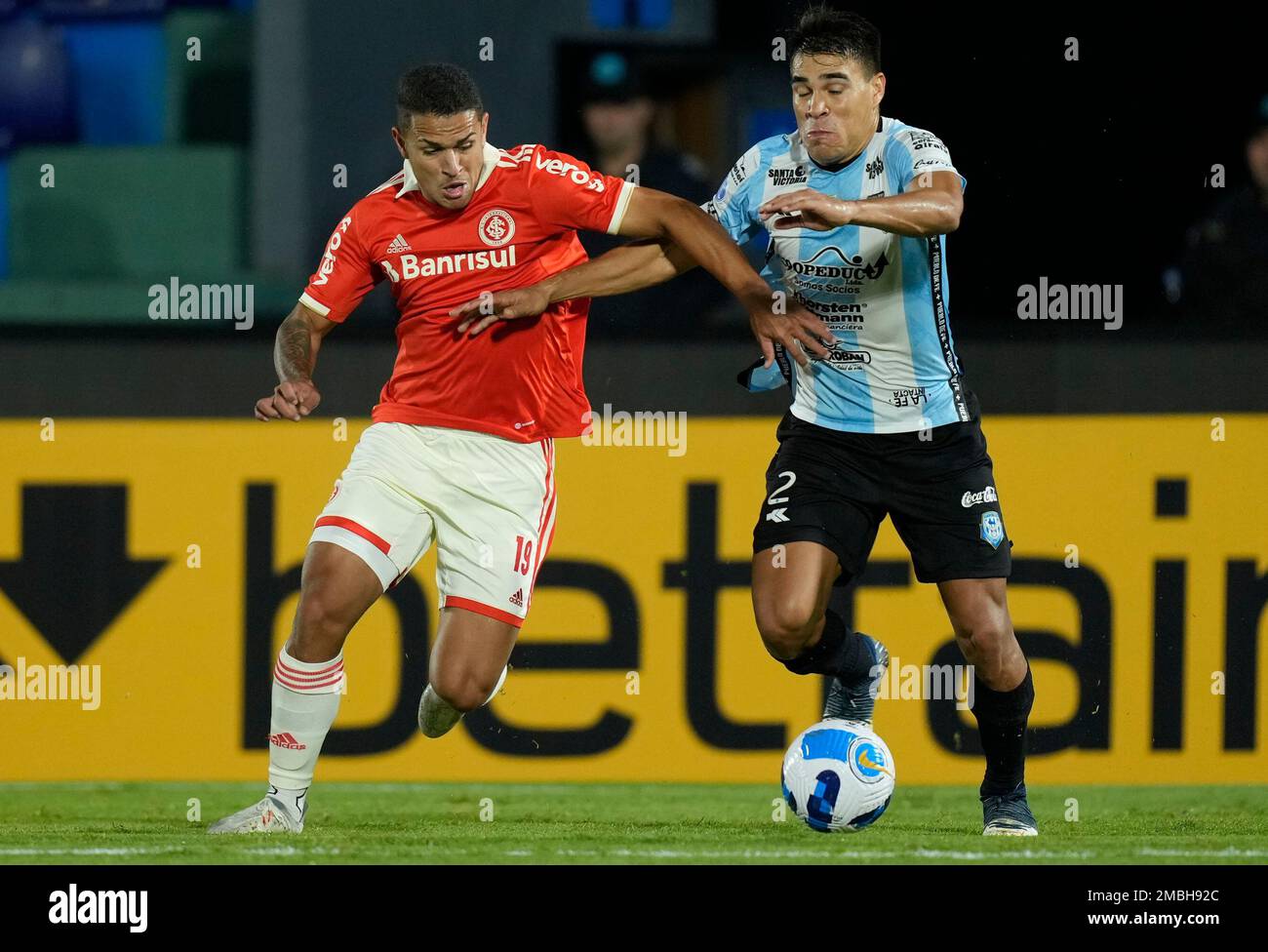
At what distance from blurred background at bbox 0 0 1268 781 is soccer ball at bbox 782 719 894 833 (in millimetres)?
1366

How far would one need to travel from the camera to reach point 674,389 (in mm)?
7227

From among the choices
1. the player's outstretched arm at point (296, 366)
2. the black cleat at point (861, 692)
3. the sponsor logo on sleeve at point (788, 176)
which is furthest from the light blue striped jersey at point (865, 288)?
the player's outstretched arm at point (296, 366)

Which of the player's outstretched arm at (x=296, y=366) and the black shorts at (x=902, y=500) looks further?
the black shorts at (x=902, y=500)

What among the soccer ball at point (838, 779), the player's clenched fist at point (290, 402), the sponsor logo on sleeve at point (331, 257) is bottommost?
the soccer ball at point (838, 779)

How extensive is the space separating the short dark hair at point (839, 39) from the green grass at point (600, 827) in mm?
2132

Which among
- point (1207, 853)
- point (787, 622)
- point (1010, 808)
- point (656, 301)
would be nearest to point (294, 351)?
point (787, 622)

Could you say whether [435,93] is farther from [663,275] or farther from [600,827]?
[600,827]

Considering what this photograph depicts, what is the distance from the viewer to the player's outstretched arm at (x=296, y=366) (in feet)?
17.8

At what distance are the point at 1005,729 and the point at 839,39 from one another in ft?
6.42

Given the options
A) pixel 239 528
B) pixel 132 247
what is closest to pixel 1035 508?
pixel 239 528

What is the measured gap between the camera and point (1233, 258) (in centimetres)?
759

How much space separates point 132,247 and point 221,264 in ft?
1.22

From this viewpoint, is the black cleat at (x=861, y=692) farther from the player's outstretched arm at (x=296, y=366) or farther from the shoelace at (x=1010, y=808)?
the player's outstretched arm at (x=296, y=366)

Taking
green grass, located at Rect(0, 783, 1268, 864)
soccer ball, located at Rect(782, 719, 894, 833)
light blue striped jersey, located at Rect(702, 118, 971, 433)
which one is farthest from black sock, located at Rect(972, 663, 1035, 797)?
light blue striped jersey, located at Rect(702, 118, 971, 433)
